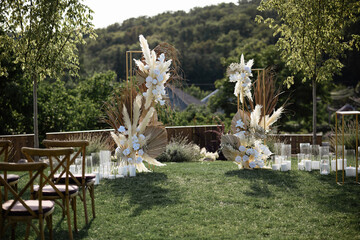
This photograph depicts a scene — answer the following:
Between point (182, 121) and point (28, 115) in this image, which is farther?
point (182, 121)

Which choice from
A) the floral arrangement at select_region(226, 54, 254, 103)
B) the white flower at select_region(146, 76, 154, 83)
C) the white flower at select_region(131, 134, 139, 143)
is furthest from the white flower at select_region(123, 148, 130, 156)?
the floral arrangement at select_region(226, 54, 254, 103)

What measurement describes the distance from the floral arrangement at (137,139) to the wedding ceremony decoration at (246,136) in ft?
5.19

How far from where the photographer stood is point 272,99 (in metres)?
9.28

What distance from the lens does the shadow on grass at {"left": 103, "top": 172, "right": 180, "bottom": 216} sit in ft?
20.2

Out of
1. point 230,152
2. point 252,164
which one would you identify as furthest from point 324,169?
point 230,152

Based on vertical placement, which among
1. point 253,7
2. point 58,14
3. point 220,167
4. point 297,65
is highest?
point 253,7

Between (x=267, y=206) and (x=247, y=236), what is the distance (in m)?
Answer: 1.32

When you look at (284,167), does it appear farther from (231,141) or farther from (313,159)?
(231,141)

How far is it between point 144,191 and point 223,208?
165cm

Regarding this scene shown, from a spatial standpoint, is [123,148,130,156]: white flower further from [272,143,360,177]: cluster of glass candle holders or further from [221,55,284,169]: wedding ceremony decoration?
[272,143,360,177]: cluster of glass candle holders

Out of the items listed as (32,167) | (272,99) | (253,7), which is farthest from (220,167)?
(253,7)

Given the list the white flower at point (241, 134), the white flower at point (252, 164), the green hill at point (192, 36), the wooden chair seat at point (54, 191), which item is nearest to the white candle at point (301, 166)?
the white flower at point (252, 164)

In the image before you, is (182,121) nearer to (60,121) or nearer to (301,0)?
(60,121)

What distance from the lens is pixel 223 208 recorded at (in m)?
5.78
